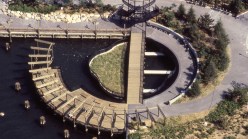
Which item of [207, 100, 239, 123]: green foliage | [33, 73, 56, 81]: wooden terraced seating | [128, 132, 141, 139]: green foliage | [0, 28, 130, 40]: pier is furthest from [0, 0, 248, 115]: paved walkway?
[33, 73, 56, 81]: wooden terraced seating

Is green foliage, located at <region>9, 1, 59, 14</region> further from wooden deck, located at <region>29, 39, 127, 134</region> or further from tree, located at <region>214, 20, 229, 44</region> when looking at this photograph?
tree, located at <region>214, 20, 229, 44</region>

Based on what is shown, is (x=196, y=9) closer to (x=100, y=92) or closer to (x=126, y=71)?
(x=126, y=71)

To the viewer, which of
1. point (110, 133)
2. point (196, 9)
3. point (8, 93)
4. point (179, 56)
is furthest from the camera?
point (196, 9)

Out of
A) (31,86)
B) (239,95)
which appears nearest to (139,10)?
(31,86)

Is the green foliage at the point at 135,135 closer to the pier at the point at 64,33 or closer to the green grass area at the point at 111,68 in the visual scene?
the green grass area at the point at 111,68

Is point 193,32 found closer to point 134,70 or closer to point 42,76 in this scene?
point 134,70

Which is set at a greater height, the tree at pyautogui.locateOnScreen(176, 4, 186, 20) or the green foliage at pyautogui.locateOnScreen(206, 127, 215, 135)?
the tree at pyautogui.locateOnScreen(176, 4, 186, 20)

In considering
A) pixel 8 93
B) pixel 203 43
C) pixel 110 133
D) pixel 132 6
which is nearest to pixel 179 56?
pixel 203 43
